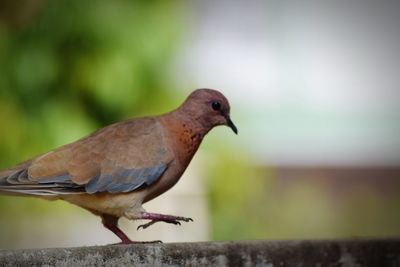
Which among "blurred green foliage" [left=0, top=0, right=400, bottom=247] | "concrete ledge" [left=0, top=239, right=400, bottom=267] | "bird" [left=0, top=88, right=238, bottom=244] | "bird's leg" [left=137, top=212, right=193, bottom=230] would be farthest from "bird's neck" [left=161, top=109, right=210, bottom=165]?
"blurred green foliage" [left=0, top=0, right=400, bottom=247]

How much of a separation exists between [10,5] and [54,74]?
0.63 m

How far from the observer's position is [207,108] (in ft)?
17.1

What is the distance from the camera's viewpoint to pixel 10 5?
7438mm

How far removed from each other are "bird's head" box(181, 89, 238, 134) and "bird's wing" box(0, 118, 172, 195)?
0.22 m

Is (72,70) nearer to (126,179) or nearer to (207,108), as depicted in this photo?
(207,108)

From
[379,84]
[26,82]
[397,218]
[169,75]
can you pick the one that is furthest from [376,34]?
[26,82]

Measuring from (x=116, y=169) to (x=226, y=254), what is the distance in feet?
3.45

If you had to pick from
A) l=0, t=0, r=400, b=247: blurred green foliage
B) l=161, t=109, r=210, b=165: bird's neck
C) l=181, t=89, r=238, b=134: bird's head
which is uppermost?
l=0, t=0, r=400, b=247: blurred green foliage

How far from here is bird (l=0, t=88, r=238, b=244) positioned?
4793 millimetres

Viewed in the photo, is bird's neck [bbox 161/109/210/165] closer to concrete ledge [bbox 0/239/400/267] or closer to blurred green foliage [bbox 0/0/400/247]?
concrete ledge [bbox 0/239/400/267]

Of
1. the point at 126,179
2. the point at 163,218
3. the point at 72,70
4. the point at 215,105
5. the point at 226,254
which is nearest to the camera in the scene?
the point at 226,254

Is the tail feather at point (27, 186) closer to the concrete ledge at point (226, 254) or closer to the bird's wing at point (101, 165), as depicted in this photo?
the bird's wing at point (101, 165)

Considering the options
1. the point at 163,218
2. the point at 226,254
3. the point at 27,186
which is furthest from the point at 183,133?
the point at 226,254

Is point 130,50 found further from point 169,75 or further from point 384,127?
point 384,127
